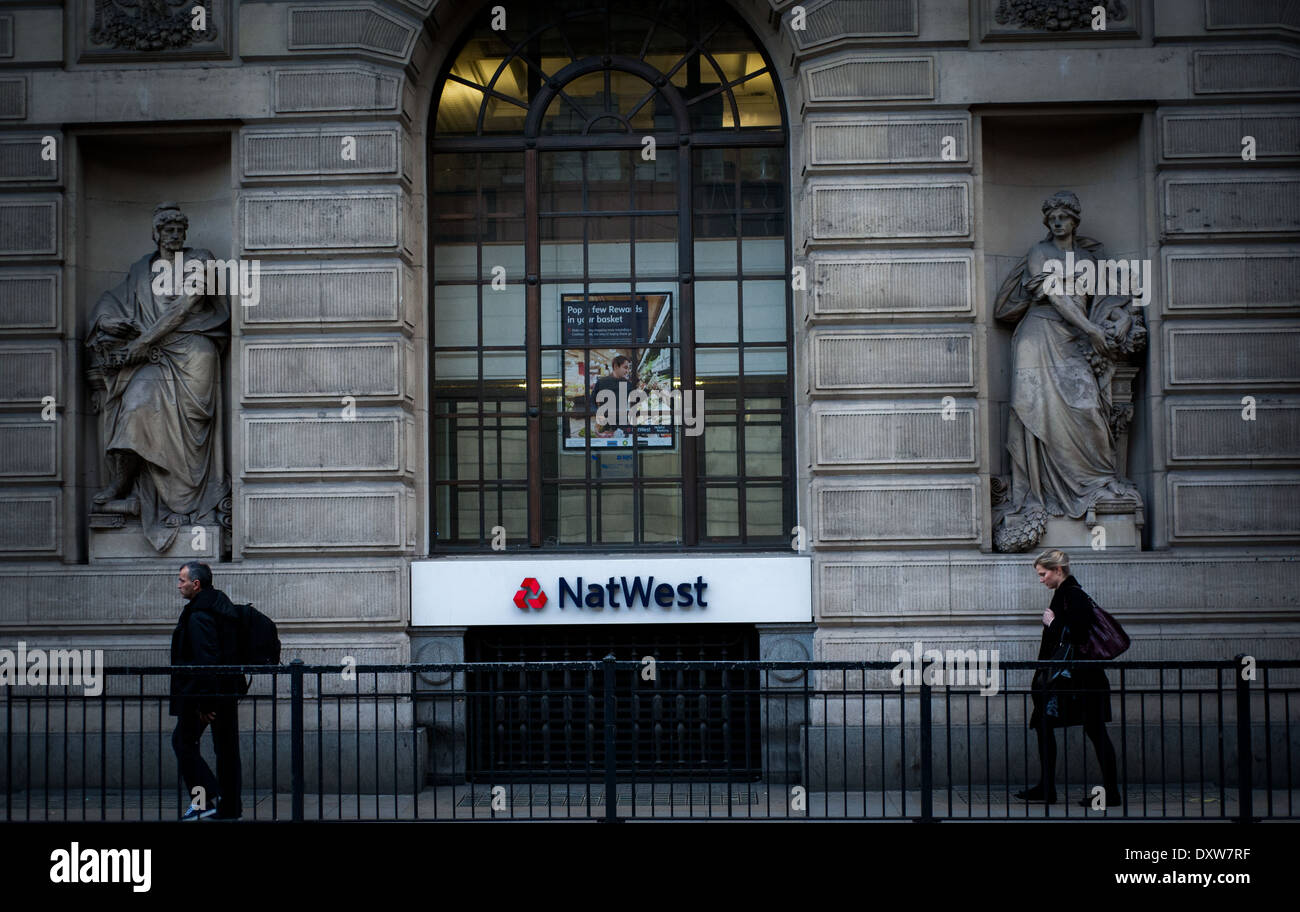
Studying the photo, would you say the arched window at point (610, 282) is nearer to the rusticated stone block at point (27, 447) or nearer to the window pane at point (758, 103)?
the window pane at point (758, 103)

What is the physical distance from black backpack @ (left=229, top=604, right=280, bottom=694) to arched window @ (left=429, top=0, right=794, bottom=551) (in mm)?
2688

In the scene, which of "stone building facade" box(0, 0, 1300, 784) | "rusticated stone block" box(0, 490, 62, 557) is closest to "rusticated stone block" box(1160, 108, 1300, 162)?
"stone building facade" box(0, 0, 1300, 784)

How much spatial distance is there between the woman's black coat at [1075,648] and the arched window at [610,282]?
3130 mm

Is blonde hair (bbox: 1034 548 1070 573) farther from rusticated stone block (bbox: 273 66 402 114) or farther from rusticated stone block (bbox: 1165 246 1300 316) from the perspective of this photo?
rusticated stone block (bbox: 273 66 402 114)

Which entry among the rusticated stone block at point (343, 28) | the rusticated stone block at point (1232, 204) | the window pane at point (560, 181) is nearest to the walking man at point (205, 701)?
the window pane at point (560, 181)

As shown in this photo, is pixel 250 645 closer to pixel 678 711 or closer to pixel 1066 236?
pixel 678 711

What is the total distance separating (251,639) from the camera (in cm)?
1102

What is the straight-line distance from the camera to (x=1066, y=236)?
12.8m

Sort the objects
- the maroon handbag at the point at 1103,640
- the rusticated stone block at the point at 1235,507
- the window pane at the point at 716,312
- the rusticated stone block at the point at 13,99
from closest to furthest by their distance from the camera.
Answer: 1. the maroon handbag at the point at 1103,640
2. the rusticated stone block at the point at 1235,507
3. the rusticated stone block at the point at 13,99
4. the window pane at the point at 716,312

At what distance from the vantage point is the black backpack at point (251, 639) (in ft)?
35.9

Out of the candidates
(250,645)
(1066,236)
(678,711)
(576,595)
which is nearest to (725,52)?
(1066,236)

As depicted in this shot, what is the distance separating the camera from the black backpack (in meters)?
11.0

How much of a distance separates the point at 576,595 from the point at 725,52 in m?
5.87

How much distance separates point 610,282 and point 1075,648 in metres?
5.86
